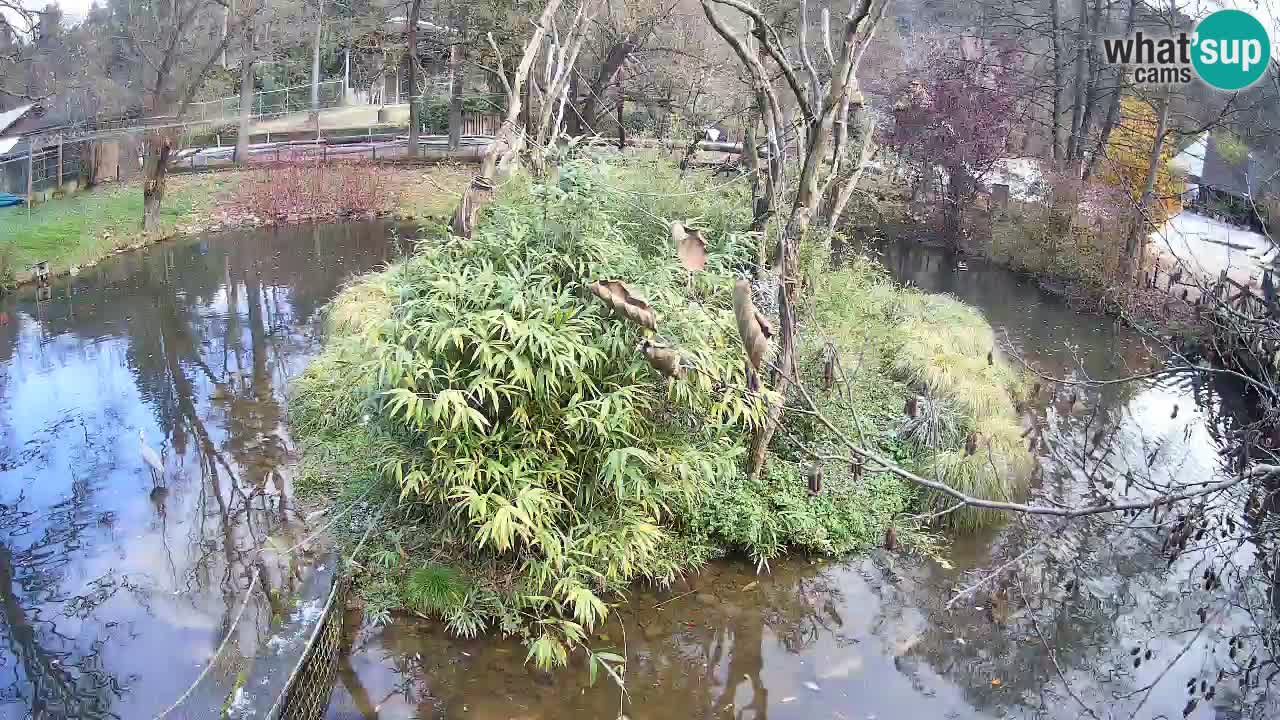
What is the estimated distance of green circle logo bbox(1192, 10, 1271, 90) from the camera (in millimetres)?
6645

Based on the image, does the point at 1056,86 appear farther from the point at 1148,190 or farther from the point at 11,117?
the point at 11,117

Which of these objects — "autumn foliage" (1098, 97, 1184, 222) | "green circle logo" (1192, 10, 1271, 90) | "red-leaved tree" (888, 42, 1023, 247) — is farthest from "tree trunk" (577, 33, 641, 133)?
"green circle logo" (1192, 10, 1271, 90)

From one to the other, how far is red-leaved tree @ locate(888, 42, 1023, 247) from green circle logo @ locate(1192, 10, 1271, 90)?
572 cm

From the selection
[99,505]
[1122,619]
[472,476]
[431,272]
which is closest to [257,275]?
[99,505]

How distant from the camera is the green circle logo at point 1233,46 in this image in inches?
262

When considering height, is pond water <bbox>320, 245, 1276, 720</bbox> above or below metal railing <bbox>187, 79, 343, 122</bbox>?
below

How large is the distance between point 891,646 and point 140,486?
17.2 feet

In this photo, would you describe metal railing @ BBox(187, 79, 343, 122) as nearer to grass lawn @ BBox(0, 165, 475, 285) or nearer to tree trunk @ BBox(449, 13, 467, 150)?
grass lawn @ BBox(0, 165, 475, 285)

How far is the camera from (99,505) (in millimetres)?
6473

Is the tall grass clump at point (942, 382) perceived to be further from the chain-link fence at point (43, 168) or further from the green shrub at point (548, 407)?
the chain-link fence at point (43, 168)

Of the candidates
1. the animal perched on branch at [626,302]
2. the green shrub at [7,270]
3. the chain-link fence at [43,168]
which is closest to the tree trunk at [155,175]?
the chain-link fence at [43,168]

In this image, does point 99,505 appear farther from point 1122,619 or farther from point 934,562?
point 1122,619

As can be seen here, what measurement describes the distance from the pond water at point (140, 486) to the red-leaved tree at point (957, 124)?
9.57m

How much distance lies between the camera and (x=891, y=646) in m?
5.20
